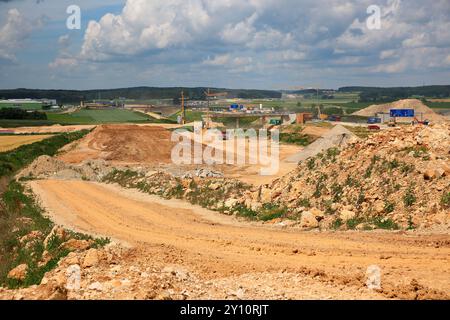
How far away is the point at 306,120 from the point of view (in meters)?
98.1

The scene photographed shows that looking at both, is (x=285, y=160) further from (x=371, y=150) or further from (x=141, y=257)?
(x=141, y=257)

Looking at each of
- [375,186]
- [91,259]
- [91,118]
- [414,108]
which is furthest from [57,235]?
[414,108]

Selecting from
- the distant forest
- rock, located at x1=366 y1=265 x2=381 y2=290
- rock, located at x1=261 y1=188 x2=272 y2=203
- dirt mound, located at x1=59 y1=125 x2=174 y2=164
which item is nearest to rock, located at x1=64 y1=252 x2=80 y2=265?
rock, located at x1=366 y1=265 x2=381 y2=290

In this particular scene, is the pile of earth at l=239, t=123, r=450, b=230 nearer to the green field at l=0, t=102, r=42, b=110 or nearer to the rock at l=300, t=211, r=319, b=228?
the rock at l=300, t=211, r=319, b=228

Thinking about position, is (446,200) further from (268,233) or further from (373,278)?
(373,278)

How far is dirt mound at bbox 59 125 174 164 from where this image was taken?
171ft

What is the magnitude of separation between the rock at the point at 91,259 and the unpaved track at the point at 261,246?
182 cm

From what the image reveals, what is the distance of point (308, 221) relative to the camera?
63.1ft

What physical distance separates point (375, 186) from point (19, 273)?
12.6 m

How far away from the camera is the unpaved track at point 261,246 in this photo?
44.1ft

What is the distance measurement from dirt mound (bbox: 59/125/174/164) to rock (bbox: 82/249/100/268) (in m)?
35.0

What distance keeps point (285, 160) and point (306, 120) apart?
5053 centimetres

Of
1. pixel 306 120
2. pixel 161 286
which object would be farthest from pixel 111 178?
pixel 306 120
